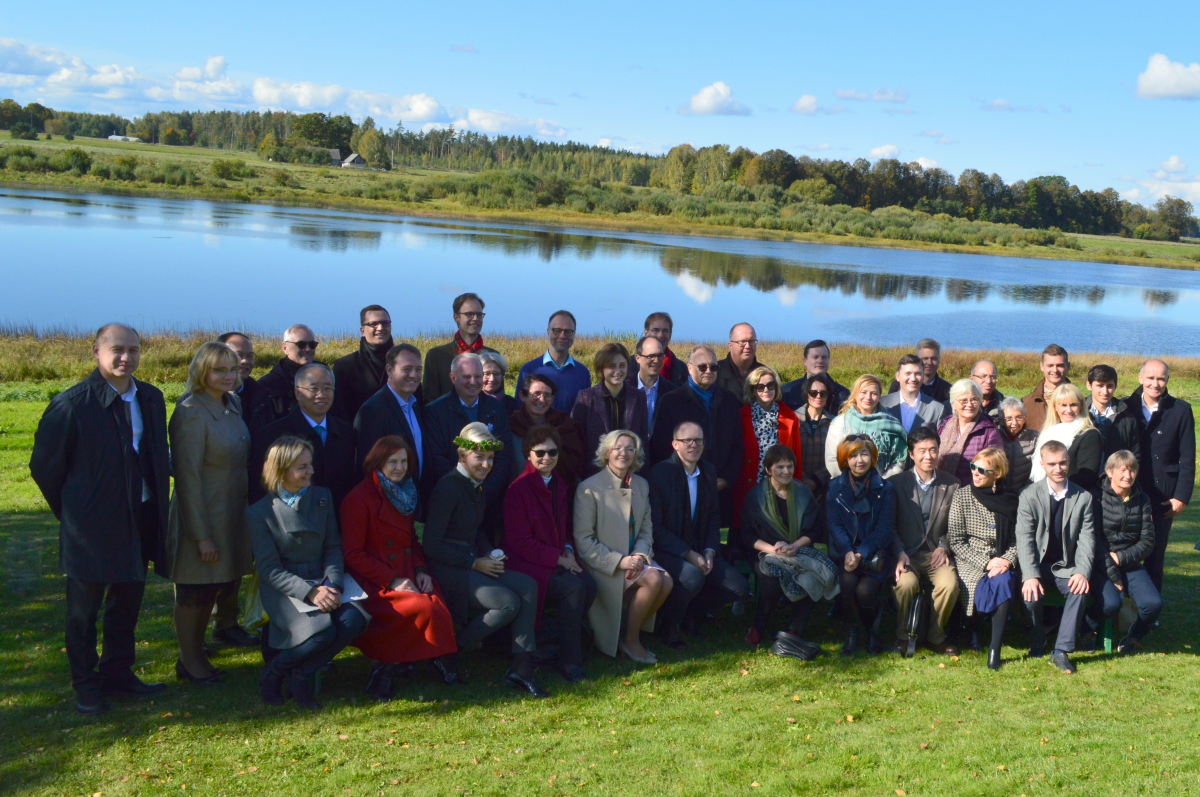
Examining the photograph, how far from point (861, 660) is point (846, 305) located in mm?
34261

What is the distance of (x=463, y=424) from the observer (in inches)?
238

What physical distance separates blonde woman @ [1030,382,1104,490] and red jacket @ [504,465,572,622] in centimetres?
364

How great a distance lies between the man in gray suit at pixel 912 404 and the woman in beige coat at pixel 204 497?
5030 mm

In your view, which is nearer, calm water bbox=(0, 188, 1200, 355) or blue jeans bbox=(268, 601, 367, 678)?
blue jeans bbox=(268, 601, 367, 678)

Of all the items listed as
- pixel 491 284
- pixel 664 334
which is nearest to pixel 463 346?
pixel 664 334

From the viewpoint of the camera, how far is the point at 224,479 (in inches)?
202

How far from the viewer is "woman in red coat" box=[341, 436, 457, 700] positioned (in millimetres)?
5207

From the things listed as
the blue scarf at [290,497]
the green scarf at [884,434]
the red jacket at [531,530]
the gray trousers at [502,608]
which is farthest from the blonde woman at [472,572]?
the green scarf at [884,434]

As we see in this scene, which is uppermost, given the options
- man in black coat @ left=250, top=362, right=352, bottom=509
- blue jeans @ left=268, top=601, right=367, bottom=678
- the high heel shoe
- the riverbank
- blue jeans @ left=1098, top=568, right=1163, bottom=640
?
the riverbank

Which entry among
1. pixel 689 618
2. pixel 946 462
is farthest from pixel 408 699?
pixel 946 462

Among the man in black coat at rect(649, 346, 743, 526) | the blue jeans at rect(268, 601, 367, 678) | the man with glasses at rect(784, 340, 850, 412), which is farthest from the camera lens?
the man with glasses at rect(784, 340, 850, 412)

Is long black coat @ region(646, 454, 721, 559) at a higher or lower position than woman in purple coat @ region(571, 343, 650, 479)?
lower

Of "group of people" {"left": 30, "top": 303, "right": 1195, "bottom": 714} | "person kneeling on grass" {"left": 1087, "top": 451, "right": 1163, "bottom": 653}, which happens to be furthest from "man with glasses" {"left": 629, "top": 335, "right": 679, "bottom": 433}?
"person kneeling on grass" {"left": 1087, "top": 451, "right": 1163, "bottom": 653}

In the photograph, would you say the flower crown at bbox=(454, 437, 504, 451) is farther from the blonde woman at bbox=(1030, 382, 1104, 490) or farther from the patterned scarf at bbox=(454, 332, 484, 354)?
the blonde woman at bbox=(1030, 382, 1104, 490)
